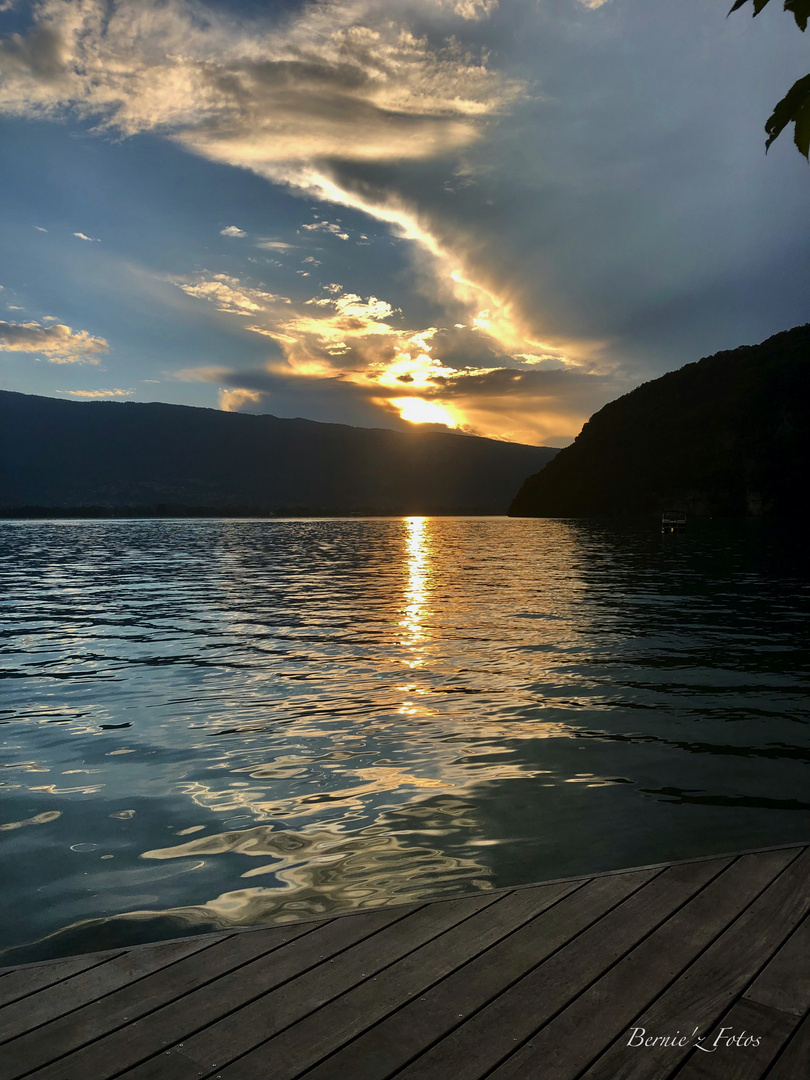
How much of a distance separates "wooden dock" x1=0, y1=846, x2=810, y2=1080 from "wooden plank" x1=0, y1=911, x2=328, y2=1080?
0.01 m

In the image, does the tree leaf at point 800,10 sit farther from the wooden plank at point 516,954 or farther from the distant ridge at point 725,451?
the distant ridge at point 725,451

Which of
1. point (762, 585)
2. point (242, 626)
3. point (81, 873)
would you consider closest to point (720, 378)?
point (762, 585)

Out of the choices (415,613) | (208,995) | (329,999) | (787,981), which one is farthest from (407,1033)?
(415,613)

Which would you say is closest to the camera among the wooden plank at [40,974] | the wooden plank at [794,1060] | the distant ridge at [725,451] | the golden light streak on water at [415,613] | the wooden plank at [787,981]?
the wooden plank at [794,1060]

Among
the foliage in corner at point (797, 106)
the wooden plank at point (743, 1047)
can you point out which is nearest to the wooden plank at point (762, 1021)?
the wooden plank at point (743, 1047)

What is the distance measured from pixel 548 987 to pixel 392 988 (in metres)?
0.81

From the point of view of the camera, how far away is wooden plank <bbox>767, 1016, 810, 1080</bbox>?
326cm

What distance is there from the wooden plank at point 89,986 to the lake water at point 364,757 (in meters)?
1.15

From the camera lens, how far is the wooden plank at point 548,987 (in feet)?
11.0

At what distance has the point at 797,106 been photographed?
111 inches

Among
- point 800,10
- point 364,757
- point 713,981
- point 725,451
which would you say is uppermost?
point 725,451

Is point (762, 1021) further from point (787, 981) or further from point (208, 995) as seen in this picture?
point (208, 995)

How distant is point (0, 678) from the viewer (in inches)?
563

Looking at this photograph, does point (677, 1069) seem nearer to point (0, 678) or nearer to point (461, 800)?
point (461, 800)
